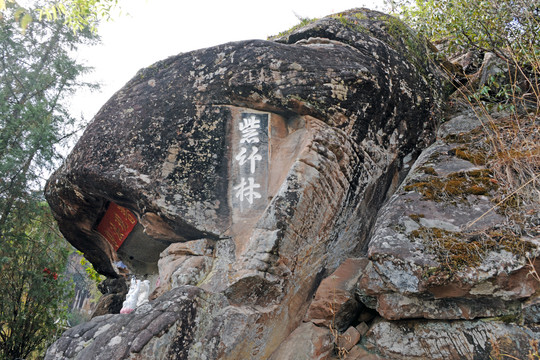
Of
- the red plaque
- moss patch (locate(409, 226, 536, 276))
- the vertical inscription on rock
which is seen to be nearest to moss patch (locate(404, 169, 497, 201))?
moss patch (locate(409, 226, 536, 276))

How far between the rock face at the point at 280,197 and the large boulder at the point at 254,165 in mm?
21

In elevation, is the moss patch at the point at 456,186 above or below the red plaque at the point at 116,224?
below

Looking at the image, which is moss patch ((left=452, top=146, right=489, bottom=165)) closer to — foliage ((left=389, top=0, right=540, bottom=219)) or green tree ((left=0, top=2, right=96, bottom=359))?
foliage ((left=389, top=0, right=540, bottom=219))

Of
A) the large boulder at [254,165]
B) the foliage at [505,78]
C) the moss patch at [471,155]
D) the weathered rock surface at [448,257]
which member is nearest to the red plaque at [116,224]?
the large boulder at [254,165]

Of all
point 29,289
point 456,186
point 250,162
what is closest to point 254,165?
point 250,162

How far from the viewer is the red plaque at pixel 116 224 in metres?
6.25

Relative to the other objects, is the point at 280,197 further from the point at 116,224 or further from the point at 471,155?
the point at 116,224

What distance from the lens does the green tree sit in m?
7.92

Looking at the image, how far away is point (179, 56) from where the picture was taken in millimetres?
5789

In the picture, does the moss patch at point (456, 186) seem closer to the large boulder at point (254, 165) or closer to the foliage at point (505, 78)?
the foliage at point (505, 78)

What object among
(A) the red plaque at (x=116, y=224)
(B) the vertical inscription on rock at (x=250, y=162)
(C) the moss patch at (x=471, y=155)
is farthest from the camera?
(A) the red plaque at (x=116, y=224)

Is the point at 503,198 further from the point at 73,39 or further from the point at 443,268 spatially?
the point at 73,39

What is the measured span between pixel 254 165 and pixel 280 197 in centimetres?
70

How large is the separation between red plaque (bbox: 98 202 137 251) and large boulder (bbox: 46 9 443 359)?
158 millimetres
